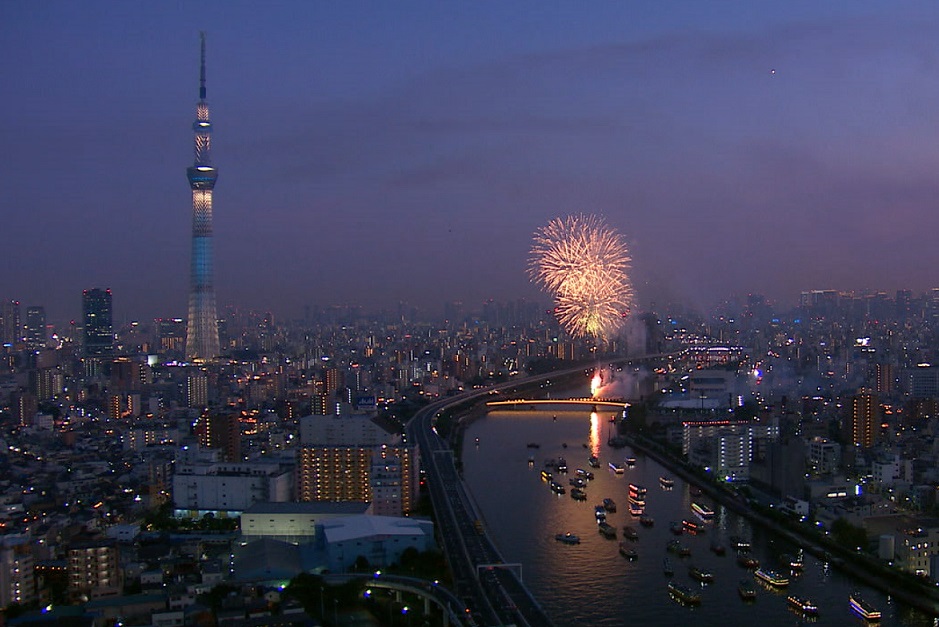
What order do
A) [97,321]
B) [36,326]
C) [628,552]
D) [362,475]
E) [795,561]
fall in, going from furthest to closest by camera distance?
1. [36,326]
2. [97,321]
3. [362,475]
4. [628,552]
5. [795,561]

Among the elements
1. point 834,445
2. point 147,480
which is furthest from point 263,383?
point 834,445

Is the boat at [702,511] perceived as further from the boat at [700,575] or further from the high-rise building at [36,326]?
the high-rise building at [36,326]

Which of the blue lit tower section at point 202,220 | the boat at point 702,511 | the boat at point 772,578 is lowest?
the boat at point 702,511

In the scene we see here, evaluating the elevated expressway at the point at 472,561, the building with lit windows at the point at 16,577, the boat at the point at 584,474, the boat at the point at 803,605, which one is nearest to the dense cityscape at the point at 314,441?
the building with lit windows at the point at 16,577

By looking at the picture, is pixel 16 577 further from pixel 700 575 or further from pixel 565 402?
pixel 565 402

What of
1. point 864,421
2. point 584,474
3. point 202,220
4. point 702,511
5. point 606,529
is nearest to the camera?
point 606,529

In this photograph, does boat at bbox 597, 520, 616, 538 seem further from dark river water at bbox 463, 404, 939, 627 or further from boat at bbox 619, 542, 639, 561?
boat at bbox 619, 542, 639, 561

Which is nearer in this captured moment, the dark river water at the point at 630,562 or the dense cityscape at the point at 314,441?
the dark river water at the point at 630,562

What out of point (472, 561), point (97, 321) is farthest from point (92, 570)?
point (97, 321)
